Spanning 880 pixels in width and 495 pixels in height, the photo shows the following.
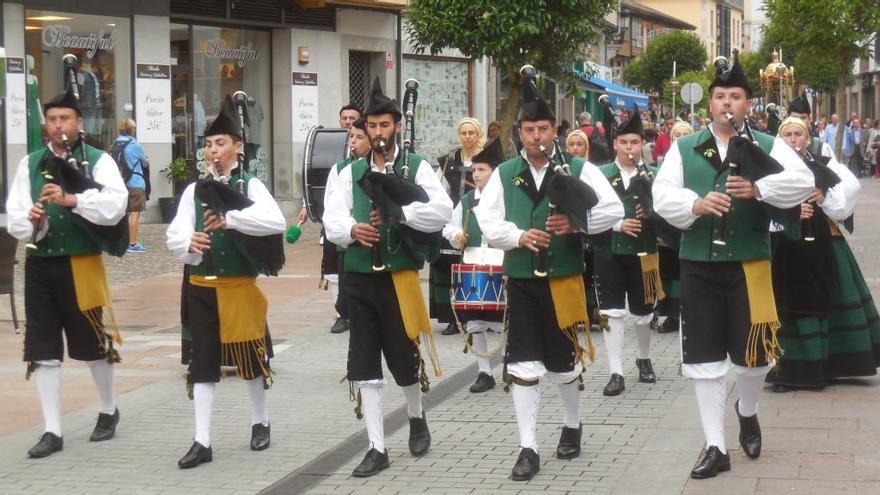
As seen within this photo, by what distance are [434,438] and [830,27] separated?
1634cm

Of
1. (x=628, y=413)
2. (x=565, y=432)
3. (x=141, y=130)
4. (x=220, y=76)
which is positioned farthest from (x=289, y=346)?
(x=220, y=76)

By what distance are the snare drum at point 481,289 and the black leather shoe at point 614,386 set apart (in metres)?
0.89

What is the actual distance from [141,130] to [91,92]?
1.16m

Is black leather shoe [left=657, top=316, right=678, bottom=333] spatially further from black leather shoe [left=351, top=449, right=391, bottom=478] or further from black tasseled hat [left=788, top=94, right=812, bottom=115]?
black leather shoe [left=351, top=449, right=391, bottom=478]

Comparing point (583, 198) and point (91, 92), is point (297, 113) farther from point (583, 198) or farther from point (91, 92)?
point (583, 198)

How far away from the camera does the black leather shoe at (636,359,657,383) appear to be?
982cm

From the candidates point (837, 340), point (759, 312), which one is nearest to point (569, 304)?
point (759, 312)

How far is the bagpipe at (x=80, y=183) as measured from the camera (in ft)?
25.1

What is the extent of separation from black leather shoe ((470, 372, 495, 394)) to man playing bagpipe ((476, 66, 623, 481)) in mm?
2289

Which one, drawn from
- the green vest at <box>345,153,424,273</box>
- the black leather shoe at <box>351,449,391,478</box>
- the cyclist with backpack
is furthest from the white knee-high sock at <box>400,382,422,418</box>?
the cyclist with backpack

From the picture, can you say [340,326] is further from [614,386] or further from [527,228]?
[527,228]

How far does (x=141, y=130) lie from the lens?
23250mm

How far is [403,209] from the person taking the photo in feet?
23.6

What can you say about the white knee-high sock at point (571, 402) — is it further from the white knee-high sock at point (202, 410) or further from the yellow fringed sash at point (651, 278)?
the yellow fringed sash at point (651, 278)
